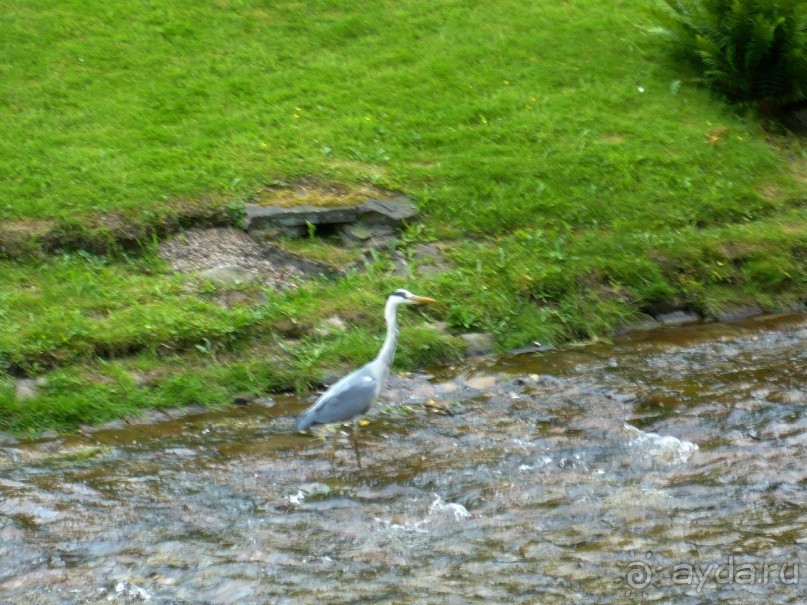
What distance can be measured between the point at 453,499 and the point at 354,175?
6.44 m

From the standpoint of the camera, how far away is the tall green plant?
655 inches

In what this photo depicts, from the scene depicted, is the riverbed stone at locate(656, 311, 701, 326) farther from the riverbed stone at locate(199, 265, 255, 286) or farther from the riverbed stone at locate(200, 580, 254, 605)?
the riverbed stone at locate(200, 580, 254, 605)

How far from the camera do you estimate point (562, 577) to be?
23.4 feet

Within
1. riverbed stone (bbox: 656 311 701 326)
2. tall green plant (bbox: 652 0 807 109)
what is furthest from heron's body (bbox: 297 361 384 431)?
tall green plant (bbox: 652 0 807 109)

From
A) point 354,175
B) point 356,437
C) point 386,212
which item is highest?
point 354,175

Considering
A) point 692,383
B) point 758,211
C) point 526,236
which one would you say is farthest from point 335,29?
point 692,383

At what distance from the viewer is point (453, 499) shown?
8.39m

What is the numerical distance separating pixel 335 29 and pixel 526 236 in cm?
612

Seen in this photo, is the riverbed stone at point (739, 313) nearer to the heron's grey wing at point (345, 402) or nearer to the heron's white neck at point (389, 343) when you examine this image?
the heron's white neck at point (389, 343)

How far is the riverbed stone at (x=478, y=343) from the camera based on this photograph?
39.1 ft

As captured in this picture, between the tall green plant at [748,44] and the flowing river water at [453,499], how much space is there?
6.97m

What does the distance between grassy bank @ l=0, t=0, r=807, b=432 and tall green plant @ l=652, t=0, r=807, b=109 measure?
51 centimetres

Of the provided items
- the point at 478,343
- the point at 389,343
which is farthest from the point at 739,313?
the point at 389,343

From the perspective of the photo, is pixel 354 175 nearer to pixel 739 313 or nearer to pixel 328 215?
pixel 328 215
